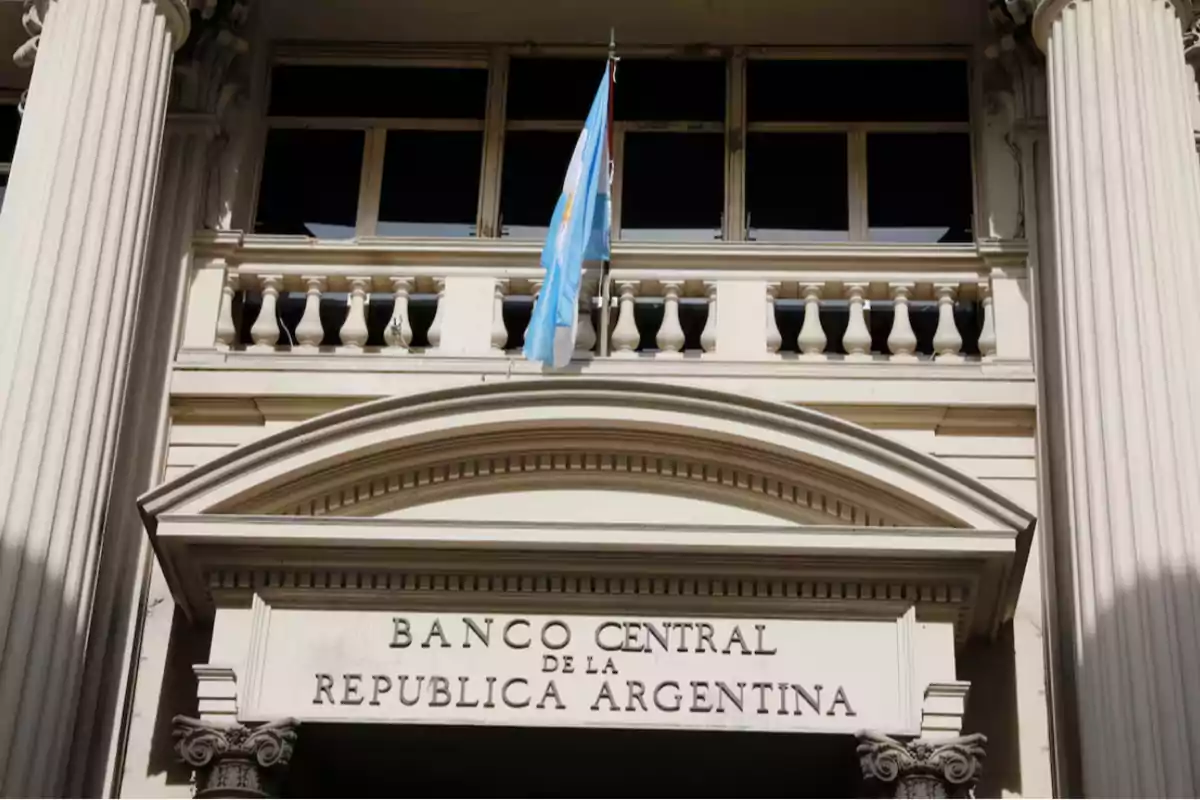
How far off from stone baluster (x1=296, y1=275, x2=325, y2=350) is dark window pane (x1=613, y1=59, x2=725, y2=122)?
93.7 inches

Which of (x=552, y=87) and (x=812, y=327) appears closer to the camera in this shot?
(x=812, y=327)

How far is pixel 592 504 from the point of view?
36.8ft

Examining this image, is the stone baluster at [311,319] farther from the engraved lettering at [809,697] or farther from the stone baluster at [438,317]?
the engraved lettering at [809,697]

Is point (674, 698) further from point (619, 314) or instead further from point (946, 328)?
point (946, 328)

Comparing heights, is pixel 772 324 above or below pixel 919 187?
below

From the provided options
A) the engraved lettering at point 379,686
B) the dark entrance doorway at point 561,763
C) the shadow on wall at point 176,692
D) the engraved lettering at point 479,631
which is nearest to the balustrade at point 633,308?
the shadow on wall at point 176,692

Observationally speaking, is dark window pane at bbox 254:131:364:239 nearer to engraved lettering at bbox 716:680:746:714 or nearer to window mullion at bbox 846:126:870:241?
window mullion at bbox 846:126:870:241

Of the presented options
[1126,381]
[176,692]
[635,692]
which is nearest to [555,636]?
[635,692]

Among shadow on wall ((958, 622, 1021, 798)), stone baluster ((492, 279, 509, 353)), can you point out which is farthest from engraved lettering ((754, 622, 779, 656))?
stone baluster ((492, 279, 509, 353))

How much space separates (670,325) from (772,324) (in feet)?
1.85

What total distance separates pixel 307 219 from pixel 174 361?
1665 millimetres

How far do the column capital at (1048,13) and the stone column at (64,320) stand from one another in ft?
14.9

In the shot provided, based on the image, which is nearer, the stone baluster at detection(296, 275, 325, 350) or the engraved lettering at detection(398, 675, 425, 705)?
the engraved lettering at detection(398, 675, 425, 705)

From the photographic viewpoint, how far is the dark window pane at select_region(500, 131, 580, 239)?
43.5 feet
